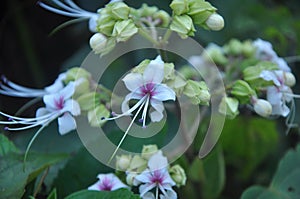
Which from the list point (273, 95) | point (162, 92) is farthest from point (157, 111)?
point (273, 95)

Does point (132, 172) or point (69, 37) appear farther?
point (69, 37)

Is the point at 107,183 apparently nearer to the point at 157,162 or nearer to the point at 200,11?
the point at 157,162

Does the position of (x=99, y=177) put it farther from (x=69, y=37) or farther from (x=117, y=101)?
(x=69, y=37)

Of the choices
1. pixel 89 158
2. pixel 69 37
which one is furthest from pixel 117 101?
pixel 69 37

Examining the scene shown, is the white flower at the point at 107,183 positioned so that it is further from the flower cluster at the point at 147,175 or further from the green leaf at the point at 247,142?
the green leaf at the point at 247,142

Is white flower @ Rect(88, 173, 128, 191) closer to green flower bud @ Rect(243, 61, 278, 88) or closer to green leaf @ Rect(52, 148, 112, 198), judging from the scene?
green leaf @ Rect(52, 148, 112, 198)
